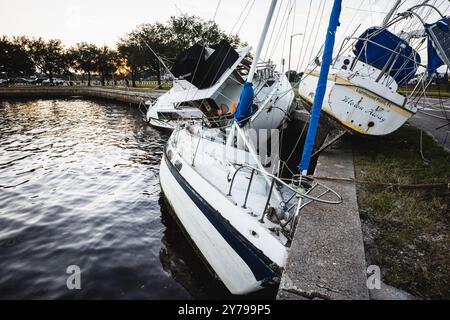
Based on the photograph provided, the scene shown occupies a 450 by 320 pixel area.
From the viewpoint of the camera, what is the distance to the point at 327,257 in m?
2.83

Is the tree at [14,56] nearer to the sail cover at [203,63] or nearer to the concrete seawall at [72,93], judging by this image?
the concrete seawall at [72,93]

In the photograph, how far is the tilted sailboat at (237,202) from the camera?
3227 millimetres

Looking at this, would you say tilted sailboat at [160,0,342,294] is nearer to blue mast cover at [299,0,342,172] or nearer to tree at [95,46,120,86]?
blue mast cover at [299,0,342,172]

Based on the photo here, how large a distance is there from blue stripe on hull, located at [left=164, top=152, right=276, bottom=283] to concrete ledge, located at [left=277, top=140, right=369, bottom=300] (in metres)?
0.49

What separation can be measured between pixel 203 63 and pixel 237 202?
16.6 ft

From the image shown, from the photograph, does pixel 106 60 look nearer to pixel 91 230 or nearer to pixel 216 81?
pixel 216 81

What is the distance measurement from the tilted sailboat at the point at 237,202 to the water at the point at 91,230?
1.63ft

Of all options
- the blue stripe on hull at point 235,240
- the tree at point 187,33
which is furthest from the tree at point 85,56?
the blue stripe on hull at point 235,240

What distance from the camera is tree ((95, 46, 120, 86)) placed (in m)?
58.5

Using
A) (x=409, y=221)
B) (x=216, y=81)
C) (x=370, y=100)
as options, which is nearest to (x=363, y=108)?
(x=370, y=100)

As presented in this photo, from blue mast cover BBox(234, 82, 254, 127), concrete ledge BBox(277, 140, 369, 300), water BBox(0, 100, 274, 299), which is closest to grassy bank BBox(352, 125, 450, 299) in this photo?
concrete ledge BBox(277, 140, 369, 300)
